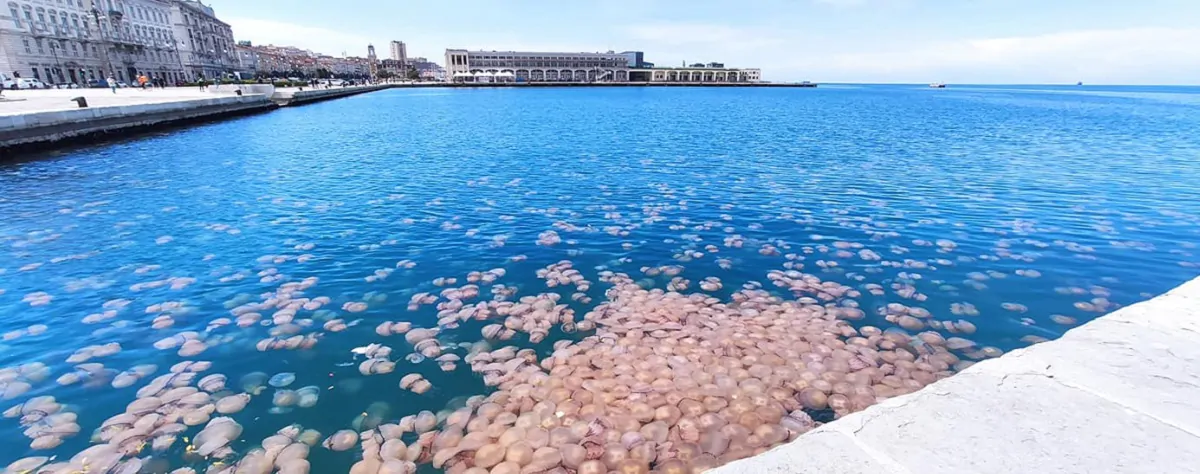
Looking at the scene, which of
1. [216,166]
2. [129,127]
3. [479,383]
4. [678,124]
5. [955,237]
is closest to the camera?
[479,383]

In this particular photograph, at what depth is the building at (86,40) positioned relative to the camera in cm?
7838

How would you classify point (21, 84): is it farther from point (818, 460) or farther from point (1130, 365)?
point (1130, 365)

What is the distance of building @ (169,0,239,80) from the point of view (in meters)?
126

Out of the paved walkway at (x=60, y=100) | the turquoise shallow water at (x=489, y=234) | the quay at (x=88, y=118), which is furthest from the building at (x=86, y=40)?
the turquoise shallow water at (x=489, y=234)

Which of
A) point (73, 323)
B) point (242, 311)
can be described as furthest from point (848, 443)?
point (73, 323)

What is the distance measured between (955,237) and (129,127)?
50.4m

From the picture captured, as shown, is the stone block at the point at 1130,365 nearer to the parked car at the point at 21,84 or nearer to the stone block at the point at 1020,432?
the stone block at the point at 1020,432

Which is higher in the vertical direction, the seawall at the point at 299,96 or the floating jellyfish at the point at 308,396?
the seawall at the point at 299,96

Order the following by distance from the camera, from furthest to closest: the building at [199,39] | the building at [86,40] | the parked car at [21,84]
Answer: the building at [199,39] < the building at [86,40] < the parked car at [21,84]

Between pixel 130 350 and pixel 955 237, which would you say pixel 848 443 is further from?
pixel 955 237

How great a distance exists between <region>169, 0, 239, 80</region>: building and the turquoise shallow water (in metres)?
129

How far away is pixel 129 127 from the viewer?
1480 inches

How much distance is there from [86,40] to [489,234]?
12240 cm

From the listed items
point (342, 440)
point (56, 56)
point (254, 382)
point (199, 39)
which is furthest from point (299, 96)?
point (199, 39)
